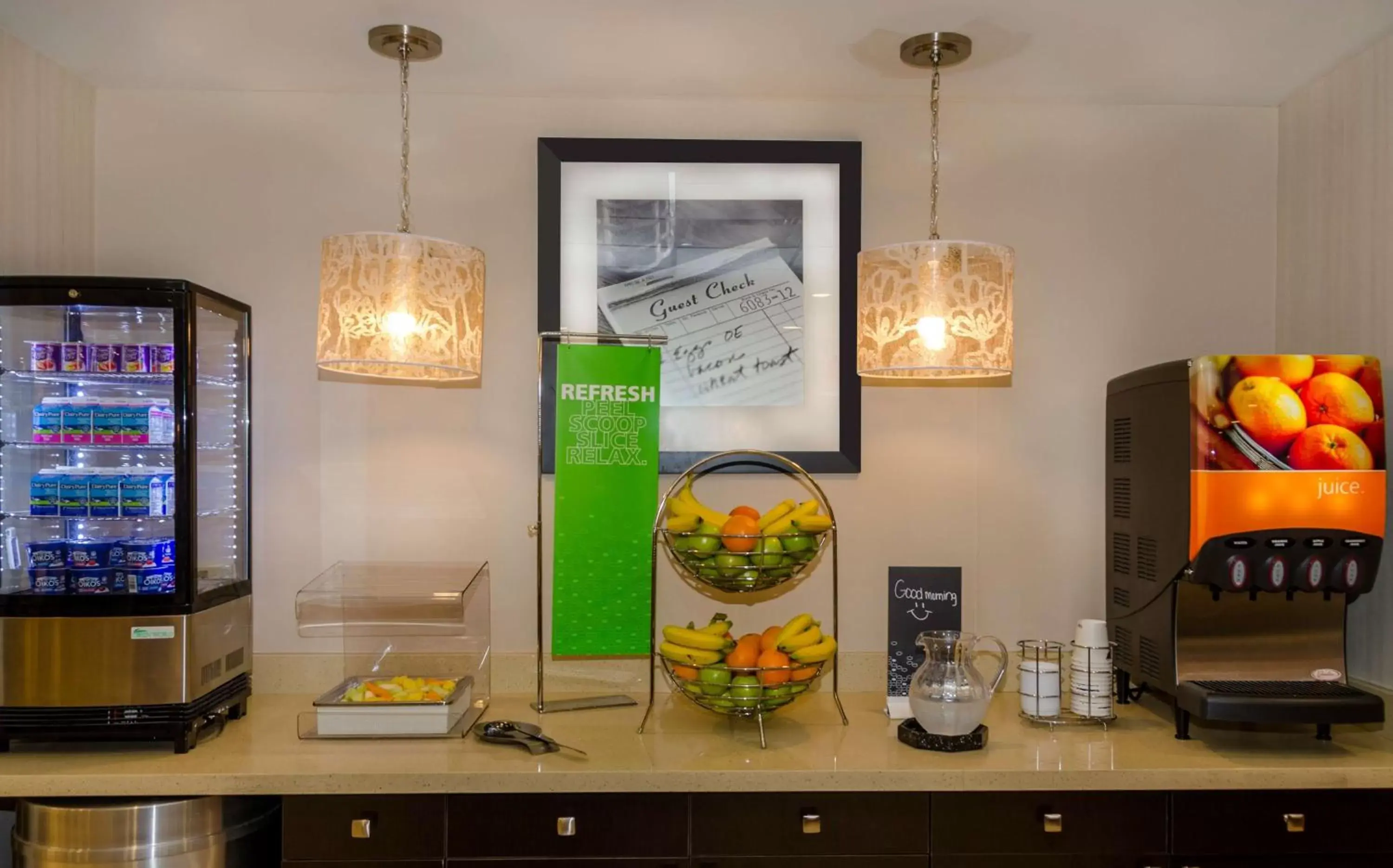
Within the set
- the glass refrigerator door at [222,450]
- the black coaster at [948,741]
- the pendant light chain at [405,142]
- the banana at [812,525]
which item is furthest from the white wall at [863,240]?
the black coaster at [948,741]

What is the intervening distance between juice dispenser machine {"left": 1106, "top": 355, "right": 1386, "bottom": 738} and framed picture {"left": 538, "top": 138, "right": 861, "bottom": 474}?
0.90 metres

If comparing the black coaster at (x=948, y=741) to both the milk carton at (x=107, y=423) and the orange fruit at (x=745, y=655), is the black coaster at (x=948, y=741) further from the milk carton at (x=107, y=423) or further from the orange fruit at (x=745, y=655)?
the milk carton at (x=107, y=423)

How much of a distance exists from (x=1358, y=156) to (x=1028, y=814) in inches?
72.2

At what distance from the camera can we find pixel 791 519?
2.44 metres

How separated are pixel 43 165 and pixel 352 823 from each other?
1.84 metres

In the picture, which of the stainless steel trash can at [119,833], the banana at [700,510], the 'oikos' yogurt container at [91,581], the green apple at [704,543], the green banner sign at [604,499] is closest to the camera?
the stainless steel trash can at [119,833]

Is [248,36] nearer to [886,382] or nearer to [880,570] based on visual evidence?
[886,382]

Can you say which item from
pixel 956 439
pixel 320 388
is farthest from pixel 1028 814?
pixel 320 388

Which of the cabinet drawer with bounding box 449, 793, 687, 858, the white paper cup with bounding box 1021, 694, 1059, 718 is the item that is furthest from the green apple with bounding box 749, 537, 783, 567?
the white paper cup with bounding box 1021, 694, 1059, 718

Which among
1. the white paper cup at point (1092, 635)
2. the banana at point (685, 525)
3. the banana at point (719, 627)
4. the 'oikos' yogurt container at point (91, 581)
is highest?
the banana at point (685, 525)

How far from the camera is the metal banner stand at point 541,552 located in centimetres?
256

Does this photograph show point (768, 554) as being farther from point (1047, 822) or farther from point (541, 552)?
point (1047, 822)

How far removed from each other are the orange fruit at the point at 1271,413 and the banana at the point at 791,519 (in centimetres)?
97

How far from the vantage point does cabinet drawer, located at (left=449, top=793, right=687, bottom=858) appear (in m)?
2.12
